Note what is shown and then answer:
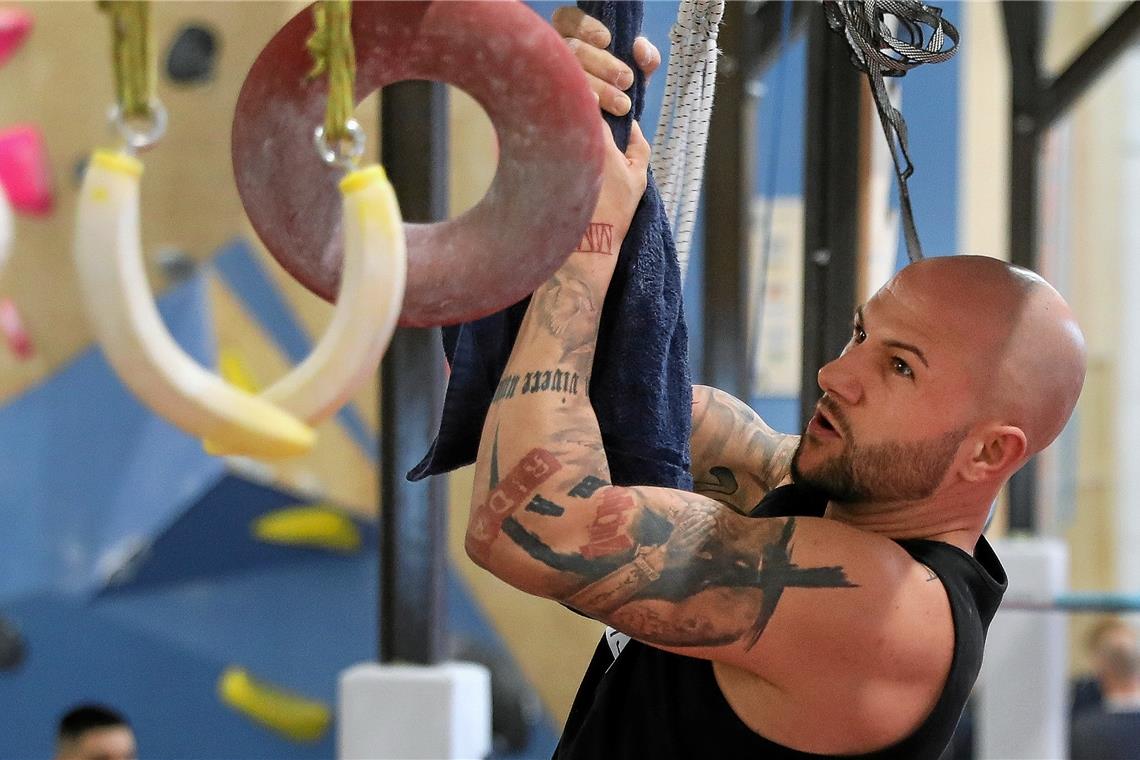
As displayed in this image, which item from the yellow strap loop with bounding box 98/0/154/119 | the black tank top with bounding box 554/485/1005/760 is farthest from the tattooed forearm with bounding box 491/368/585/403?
the yellow strap loop with bounding box 98/0/154/119

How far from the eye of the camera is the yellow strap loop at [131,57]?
20.1 inches

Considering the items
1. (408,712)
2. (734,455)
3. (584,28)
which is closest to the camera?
(584,28)

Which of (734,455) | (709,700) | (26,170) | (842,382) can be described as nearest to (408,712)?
(734,455)

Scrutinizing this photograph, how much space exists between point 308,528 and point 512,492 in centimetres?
318

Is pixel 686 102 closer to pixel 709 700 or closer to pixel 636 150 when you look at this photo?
pixel 636 150

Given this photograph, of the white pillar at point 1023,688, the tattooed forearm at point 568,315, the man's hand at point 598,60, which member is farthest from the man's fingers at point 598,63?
the white pillar at point 1023,688

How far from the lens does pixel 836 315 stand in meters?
1.68

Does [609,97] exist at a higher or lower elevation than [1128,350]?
higher

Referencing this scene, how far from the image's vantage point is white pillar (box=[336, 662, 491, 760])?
1846mm

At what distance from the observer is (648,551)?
2.95ft

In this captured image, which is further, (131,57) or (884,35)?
(884,35)

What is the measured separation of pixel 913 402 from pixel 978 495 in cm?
11

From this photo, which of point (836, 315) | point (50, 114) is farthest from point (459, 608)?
point (836, 315)

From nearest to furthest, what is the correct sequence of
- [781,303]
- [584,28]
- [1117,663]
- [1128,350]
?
[584,28], [1117,663], [781,303], [1128,350]
